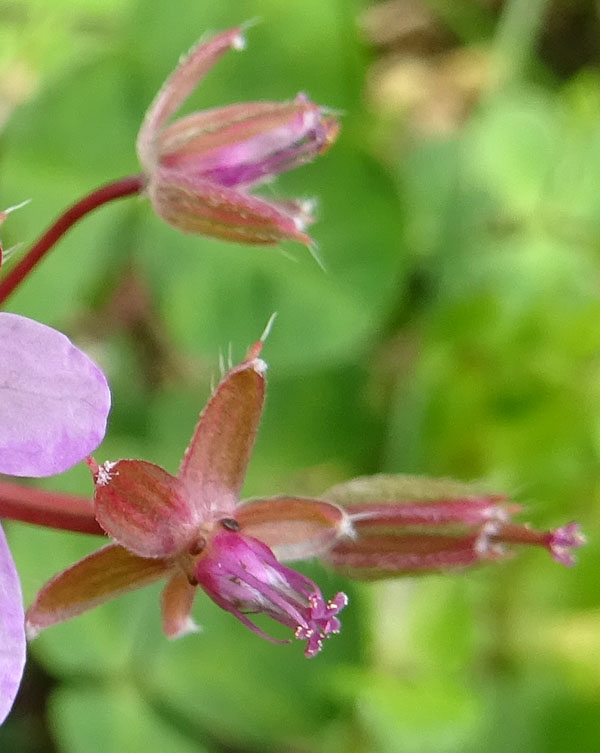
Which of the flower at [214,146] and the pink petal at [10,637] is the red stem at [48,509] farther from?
the flower at [214,146]

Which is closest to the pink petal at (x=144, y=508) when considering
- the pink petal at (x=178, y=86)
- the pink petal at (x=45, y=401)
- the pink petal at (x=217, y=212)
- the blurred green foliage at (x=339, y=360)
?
the pink petal at (x=45, y=401)

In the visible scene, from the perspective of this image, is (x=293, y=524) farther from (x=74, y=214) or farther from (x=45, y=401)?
(x=74, y=214)

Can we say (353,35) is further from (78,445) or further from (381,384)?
(78,445)

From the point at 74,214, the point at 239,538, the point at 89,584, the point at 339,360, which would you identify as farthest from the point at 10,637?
the point at 339,360

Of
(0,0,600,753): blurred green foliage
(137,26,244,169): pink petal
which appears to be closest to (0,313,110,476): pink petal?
(137,26,244,169): pink petal

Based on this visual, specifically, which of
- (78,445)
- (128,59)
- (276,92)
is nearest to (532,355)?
(276,92)

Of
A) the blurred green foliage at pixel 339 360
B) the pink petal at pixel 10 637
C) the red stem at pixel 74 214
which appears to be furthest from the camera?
the blurred green foliage at pixel 339 360
